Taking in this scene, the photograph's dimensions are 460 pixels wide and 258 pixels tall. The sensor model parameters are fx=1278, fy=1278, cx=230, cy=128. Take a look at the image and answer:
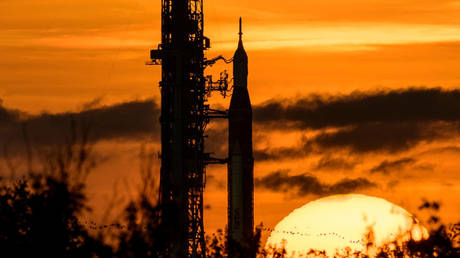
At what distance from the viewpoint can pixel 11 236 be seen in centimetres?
4853

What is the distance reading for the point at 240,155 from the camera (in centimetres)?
16100

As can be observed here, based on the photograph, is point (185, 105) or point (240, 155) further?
point (240, 155)

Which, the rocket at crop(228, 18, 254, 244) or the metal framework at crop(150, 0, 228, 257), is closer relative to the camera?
the metal framework at crop(150, 0, 228, 257)

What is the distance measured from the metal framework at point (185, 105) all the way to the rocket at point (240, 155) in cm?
1580

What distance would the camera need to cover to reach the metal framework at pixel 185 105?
142125 mm

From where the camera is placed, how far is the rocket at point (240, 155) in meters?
161

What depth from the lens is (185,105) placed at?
14312 centimetres

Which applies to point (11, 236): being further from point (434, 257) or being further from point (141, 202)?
point (434, 257)

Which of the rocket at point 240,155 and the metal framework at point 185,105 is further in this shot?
the rocket at point 240,155

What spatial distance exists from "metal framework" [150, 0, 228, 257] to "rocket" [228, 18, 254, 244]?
15.8m

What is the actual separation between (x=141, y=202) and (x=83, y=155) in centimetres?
478

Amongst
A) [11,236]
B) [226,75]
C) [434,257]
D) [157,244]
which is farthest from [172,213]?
[226,75]

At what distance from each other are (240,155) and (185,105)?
19873 mm

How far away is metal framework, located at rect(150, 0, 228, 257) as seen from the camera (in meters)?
142
